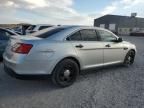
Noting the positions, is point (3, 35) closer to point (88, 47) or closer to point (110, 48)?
point (88, 47)

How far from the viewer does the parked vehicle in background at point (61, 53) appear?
4.43m

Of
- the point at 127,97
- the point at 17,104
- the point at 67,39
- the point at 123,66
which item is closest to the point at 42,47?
the point at 67,39

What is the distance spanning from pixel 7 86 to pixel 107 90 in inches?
101

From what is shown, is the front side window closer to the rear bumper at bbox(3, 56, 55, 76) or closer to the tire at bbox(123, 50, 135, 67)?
the tire at bbox(123, 50, 135, 67)

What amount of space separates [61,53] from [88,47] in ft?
3.16

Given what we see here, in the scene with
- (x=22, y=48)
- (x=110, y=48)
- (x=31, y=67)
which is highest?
(x=22, y=48)

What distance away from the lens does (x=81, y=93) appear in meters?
4.59

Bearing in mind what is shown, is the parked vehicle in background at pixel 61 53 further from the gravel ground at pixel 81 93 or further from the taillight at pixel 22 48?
the gravel ground at pixel 81 93

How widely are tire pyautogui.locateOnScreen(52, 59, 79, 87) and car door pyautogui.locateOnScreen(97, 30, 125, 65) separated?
132 centimetres

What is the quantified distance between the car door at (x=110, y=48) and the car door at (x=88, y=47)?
0.25 meters

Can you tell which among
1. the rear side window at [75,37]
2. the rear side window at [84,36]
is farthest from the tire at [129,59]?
the rear side window at [75,37]

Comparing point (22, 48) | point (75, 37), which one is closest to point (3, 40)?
point (22, 48)

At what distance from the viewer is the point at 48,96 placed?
4.40 meters

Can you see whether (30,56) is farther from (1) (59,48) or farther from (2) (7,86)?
(2) (7,86)
